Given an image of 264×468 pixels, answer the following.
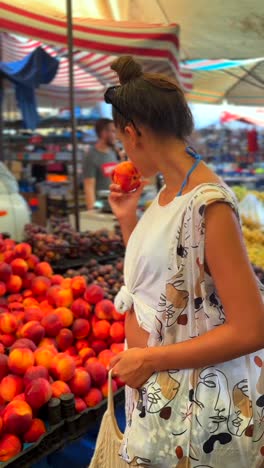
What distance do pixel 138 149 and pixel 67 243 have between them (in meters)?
1.77

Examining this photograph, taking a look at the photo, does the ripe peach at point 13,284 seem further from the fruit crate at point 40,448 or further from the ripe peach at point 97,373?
the fruit crate at point 40,448

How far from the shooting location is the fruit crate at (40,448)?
1301 millimetres

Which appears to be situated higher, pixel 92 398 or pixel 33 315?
pixel 33 315

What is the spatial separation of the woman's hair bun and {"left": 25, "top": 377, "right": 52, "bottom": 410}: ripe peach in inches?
35.8

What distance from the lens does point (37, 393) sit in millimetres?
1419

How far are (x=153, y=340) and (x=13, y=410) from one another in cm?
56

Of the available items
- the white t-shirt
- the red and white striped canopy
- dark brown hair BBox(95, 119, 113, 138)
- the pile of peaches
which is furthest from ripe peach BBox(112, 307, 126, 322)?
dark brown hair BBox(95, 119, 113, 138)

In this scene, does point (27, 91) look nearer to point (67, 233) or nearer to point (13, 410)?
point (67, 233)

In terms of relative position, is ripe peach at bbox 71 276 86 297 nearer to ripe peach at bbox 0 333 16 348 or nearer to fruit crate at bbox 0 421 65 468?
ripe peach at bbox 0 333 16 348

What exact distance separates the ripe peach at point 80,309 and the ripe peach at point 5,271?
366 millimetres

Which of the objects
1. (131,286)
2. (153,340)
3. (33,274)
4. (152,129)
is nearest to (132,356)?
(153,340)

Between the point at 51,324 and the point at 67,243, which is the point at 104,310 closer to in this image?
the point at 51,324

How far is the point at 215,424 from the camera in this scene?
99 cm

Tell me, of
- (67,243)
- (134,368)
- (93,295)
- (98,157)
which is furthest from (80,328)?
(98,157)
